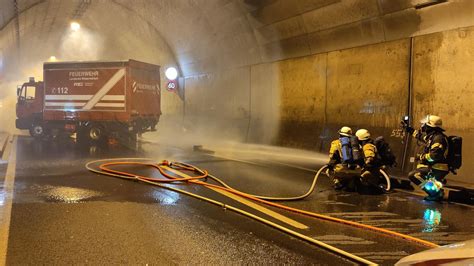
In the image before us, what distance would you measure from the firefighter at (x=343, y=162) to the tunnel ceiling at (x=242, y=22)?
337 cm

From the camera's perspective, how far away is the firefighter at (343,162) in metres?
7.41

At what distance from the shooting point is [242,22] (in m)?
14.7

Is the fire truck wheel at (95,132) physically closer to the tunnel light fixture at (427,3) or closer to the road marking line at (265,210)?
the road marking line at (265,210)

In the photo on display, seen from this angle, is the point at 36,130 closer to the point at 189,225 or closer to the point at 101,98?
the point at 101,98

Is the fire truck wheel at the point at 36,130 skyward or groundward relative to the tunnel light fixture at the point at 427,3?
groundward

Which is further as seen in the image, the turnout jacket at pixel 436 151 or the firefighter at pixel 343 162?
the firefighter at pixel 343 162

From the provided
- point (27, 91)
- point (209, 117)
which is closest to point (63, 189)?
point (209, 117)

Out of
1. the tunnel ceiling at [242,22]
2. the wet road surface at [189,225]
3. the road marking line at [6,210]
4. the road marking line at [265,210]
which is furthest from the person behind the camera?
the tunnel ceiling at [242,22]

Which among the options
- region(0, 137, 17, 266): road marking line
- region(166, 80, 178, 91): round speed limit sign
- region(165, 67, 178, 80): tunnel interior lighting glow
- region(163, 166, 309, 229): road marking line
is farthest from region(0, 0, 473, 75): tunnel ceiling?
region(0, 137, 17, 266): road marking line

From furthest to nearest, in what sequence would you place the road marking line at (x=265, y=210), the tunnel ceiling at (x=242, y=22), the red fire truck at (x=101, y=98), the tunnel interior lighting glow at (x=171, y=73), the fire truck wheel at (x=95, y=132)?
the tunnel interior lighting glow at (x=171, y=73) < the fire truck wheel at (x=95, y=132) < the red fire truck at (x=101, y=98) < the tunnel ceiling at (x=242, y=22) < the road marking line at (x=265, y=210)

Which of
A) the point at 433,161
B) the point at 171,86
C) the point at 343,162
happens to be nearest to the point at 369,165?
the point at 343,162

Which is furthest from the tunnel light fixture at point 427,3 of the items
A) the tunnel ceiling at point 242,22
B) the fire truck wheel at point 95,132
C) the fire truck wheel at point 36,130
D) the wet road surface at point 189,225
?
the fire truck wheel at point 36,130

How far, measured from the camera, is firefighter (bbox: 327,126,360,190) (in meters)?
7.41

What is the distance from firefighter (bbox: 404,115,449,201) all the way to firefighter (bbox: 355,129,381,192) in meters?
0.62
